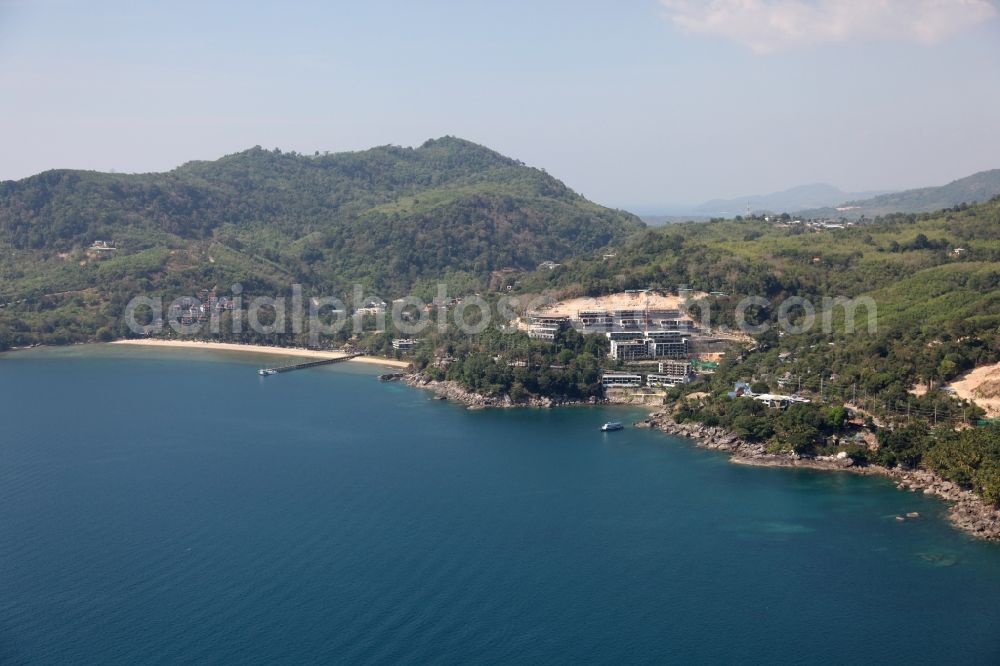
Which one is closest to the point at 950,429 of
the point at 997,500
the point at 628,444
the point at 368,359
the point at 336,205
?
the point at 997,500

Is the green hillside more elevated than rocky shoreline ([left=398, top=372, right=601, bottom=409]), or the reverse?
the green hillside

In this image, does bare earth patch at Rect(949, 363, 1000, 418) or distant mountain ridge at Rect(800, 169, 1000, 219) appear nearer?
bare earth patch at Rect(949, 363, 1000, 418)

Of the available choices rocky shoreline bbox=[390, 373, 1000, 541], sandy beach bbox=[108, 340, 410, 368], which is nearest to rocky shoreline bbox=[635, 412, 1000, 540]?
rocky shoreline bbox=[390, 373, 1000, 541]

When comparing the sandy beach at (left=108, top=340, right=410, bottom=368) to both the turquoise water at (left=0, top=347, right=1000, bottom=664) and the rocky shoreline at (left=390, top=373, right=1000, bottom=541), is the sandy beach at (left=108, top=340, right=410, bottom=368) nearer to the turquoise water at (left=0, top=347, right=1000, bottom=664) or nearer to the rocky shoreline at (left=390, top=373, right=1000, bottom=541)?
the rocky shoreline at (left=390, top=373, right=1000, bottom=541)

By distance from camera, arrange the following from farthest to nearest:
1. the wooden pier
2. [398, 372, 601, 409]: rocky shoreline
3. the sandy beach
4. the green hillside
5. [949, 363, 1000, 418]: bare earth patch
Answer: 1. the green hillside
2. the sandy beach
3. the wooden pier
4. [398, 372, 601, 409]: rocky shoreline
5. [949, 363, 1000, 418]: bare earth patch

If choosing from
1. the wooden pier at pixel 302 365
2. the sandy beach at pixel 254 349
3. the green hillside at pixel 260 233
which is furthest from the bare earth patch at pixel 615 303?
the green hillside at pixel 260 233

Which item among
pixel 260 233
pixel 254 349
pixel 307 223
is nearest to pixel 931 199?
pixel 307 223

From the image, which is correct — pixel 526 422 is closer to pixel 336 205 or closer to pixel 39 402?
pixel 39 402
